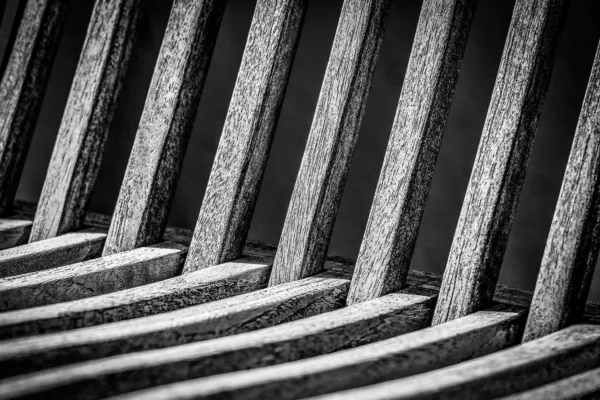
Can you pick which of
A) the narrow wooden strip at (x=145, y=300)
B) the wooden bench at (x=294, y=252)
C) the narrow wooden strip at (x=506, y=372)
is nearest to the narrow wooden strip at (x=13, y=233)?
the wooden bench at (x=294, y=252)

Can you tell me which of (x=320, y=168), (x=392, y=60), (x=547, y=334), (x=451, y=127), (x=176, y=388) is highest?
(x=392, y=60)

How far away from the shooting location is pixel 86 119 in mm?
1628

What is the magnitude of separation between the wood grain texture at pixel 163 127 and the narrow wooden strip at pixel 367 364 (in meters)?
0.70

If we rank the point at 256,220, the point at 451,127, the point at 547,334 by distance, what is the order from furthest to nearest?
the point at 256,220 < the point at 451,127 < the point at 547,334

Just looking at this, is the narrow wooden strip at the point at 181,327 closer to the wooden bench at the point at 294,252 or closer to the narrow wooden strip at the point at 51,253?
the wooden bench at the point at 294,252

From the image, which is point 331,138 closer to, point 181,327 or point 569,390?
point 181,327

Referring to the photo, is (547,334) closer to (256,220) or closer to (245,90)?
(245,90)

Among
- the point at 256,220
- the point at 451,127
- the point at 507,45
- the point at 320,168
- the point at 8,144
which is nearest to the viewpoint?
the point at 507,45

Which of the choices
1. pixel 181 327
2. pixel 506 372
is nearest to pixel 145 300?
pixel 181 327

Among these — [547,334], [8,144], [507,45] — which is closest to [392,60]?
[507,45]

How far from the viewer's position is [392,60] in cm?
197

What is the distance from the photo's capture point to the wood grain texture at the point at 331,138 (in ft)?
4.55

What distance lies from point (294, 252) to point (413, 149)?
0.39m

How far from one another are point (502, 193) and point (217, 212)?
0.71 m
